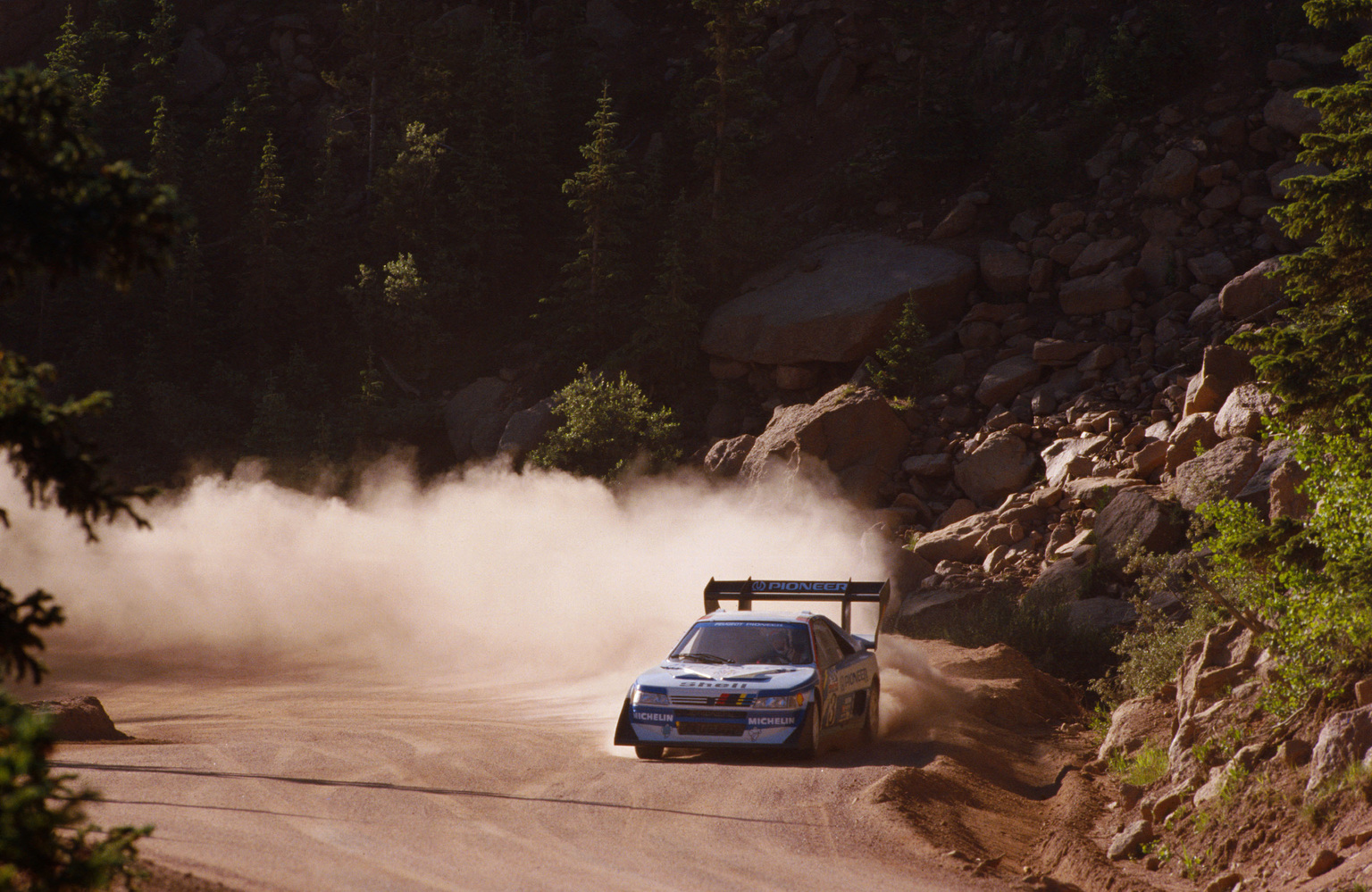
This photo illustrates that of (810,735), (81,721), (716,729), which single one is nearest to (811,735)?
(810,735)

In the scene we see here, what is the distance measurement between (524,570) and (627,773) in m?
15.9

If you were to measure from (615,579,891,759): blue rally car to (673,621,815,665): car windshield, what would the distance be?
11mm

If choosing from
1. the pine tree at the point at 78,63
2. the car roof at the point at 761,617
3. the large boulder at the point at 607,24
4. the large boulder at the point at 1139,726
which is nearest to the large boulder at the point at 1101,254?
the large boulder at the point at 1139,726

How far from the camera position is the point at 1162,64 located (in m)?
34.6

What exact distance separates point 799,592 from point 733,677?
278cm

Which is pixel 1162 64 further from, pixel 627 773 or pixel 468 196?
pixel 627 773

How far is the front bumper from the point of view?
12227mm

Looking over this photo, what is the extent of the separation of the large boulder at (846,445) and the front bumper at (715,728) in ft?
54.8

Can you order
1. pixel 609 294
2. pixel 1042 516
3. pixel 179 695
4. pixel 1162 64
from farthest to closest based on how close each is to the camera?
pixel 609 294, pixel 1162 64, pixel 1042 516, pixel 179 695

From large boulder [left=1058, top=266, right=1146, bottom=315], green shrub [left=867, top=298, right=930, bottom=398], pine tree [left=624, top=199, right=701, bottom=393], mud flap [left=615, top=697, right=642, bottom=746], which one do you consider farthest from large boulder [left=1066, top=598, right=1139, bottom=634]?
pine tree [left=624, top=199, right=701, bottom=393]

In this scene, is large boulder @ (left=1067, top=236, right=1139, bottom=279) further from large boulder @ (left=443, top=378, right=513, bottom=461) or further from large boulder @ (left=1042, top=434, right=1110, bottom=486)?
large boulder @ (left=443, top=378, right=513, bottom=461)

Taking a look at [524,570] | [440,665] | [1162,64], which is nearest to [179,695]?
[440,665]

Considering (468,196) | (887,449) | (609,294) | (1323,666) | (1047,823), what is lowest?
(1047,823)

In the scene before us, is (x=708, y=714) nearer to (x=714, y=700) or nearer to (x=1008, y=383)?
(x=714, y=700)
